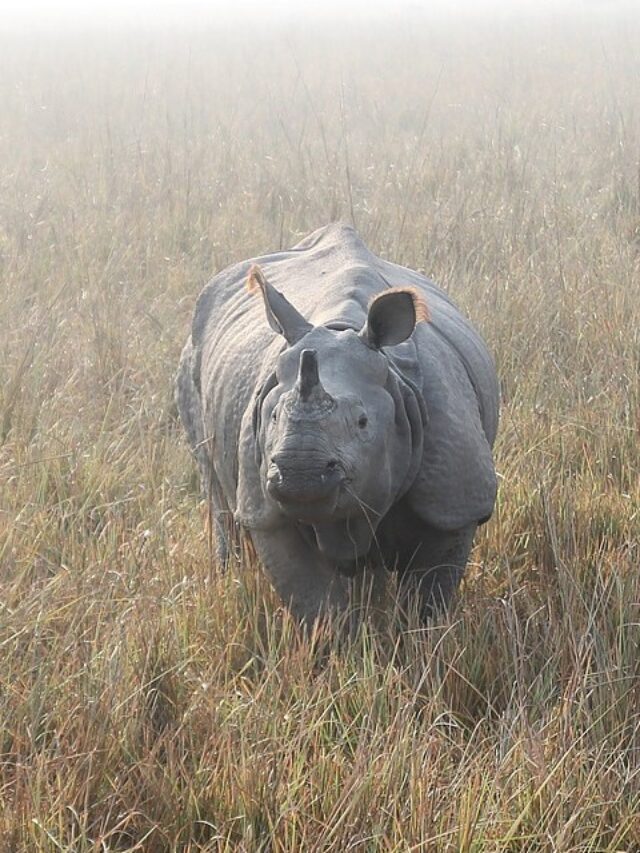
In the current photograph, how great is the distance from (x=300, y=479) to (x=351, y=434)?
22cm

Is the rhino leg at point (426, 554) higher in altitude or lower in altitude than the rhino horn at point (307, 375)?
lower

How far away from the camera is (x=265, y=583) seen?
155 inches

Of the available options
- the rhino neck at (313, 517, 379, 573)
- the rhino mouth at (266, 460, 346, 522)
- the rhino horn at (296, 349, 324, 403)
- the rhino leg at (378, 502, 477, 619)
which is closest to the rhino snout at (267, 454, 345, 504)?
the rhino mouth at (266, 460, 346, 522)

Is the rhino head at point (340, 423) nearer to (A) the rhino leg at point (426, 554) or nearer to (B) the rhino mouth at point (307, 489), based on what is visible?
(B) the rhino mouth at point (307, 489)

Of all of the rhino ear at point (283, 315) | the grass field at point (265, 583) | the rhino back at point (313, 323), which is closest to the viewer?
the grass field at point (265, 583)

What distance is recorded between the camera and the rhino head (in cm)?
319

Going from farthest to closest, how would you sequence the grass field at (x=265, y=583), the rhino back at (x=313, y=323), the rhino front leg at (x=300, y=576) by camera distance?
the rhino back at (x=313, y=323)
the rhino front leg at (x=300, y=576)
the grass field at (x=265, y=583)

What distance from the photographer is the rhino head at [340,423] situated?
319 centimetres

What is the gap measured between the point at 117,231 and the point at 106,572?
14.6 feet

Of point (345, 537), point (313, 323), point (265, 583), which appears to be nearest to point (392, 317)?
point (313, 323)

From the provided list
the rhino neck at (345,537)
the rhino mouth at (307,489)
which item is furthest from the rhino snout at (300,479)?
the rhino neck at (345,537)

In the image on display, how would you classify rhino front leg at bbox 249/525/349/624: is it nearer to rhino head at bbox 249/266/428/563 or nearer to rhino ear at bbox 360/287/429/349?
rhino head at bbox 249/266/428/563

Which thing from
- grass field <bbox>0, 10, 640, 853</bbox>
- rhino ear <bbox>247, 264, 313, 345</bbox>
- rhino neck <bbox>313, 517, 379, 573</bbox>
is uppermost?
rhino ear <bbox>247, 264, 313, 345</bbox>

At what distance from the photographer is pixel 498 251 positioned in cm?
702
